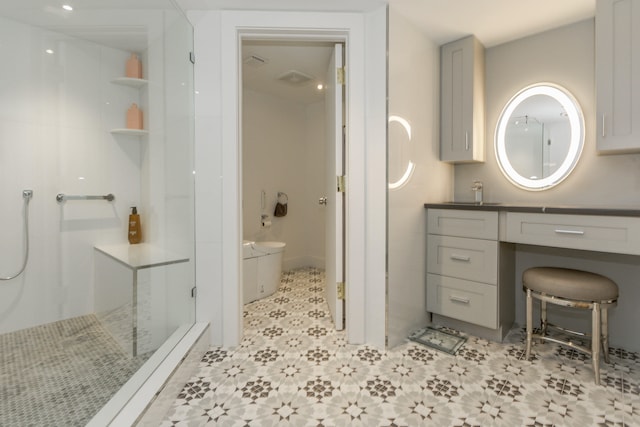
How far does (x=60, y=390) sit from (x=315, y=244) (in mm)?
3185

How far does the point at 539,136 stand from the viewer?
7.48 feet

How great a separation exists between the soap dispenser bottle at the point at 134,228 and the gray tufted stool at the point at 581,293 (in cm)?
219

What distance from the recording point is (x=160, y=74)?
1.73 m

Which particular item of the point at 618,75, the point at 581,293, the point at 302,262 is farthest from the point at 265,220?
the point at 618,75

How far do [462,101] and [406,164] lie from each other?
72 cm

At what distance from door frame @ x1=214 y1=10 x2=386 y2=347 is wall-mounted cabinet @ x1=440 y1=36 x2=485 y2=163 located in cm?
73

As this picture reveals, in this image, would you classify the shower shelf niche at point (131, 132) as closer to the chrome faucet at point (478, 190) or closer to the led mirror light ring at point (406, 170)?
the led mirror light ring at point (406, 170)

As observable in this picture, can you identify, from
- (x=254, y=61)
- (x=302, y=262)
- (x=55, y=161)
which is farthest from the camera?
(x=302, y=262)

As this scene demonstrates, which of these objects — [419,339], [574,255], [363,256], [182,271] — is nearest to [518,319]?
[574,255]

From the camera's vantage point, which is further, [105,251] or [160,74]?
[160,74]

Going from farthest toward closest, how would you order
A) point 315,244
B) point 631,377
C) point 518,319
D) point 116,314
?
1. point 315,244
2. point 518,319
3. point 631,377
4. point 116,314

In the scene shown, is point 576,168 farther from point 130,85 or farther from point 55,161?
point 55,161

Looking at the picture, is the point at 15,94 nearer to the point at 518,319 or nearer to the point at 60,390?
the point at 60,390

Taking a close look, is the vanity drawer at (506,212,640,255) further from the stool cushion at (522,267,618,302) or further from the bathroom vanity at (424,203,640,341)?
the stool cushion at (522,267,618,302)
